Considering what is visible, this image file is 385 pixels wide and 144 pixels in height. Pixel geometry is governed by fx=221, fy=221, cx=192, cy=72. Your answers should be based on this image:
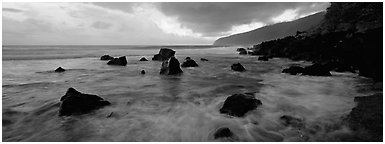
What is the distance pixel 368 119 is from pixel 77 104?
7.03 meters

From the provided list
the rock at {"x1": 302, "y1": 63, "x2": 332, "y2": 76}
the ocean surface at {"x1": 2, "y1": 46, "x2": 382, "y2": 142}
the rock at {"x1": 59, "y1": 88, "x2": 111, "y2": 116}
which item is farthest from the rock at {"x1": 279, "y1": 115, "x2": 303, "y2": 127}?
the rock at {"x1": 302, "y1": 63, "x2": 332, "y2": 76}

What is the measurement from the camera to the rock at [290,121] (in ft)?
16.7

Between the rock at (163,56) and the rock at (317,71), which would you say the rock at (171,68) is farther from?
the rock at (163,56)

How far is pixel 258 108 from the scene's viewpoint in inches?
243

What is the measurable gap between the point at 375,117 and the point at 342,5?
31.5 meters

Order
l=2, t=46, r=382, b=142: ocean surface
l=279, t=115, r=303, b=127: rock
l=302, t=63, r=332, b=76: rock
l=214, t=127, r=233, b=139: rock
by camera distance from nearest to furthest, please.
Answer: l=214, t=127, r=233, b=139: rock
l=2, t=46, r=382, b=142: ocean surface
l=279, t=115, r=303, b=127: rock
l=302, t=63, r=332, b=76: rock

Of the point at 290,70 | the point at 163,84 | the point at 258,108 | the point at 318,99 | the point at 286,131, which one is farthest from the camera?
the point at 290,70

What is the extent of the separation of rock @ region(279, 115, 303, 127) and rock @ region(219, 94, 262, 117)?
2.83 feet

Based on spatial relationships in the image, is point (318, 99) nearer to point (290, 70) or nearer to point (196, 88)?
point (196, 88)

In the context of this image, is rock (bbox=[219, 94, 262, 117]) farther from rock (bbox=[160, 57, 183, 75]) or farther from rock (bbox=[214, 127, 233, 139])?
rock (bbox=[160, 57, 183, 75])

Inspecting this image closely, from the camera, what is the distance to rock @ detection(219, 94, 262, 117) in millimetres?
5674

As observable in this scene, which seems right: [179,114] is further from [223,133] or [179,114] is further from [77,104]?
[77,104]

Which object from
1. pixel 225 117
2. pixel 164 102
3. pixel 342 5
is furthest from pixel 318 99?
pixel 342 5

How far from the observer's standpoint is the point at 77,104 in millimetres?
5992
